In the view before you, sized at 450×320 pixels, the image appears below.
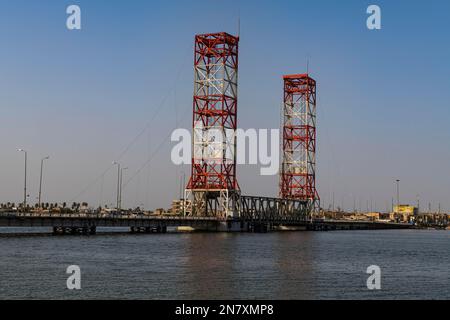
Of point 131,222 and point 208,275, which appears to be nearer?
point 208,275

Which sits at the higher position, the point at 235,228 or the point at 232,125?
the point at 232,125

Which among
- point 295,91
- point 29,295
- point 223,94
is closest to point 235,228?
point 223,94

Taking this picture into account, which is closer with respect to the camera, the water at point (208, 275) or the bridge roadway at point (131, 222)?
the water at point (208, 275)

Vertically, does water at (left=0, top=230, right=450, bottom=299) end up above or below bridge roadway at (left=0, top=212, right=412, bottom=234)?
below

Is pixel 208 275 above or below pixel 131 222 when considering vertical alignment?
below

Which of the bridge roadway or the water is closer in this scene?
the water

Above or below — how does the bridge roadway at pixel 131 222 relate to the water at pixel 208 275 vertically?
above

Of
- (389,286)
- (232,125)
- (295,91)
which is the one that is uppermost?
(295,91)

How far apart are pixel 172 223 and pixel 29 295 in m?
98.4
